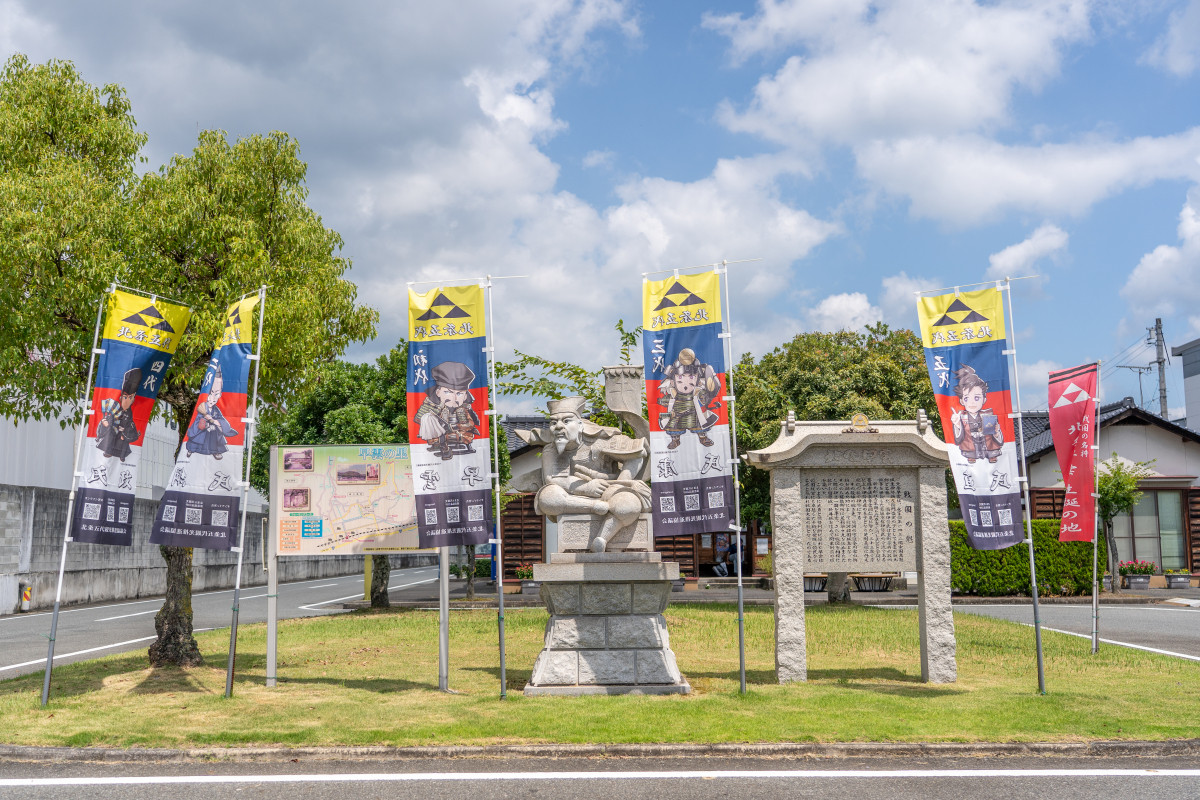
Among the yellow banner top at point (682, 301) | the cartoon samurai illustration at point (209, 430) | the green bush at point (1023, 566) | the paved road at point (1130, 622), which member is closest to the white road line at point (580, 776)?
the cartoon samurai illustration at point (209, 430)

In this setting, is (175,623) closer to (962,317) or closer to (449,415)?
(449,415)

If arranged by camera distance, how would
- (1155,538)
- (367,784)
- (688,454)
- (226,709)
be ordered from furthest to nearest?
1. (1155,538)
2. (688,454)
3. (226,709)
4. (367,784)

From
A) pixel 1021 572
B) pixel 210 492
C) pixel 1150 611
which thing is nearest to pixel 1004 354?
pixel 210 492

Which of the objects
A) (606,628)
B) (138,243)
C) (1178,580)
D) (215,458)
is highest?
(138,243)

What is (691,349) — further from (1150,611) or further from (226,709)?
(1150,611)

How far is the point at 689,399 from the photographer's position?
1005cm

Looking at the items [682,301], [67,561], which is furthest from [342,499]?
[67,561]

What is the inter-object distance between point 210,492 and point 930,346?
857cm

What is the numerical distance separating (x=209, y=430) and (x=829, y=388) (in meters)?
18.6

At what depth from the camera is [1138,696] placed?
32.5ft

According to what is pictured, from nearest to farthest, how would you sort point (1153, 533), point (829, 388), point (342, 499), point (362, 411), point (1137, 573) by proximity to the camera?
point (342, 499), point (362, 411), point (829, 388), point (1137, 573), point (1153, 533)

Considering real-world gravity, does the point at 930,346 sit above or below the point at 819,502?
above

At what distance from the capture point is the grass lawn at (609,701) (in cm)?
808

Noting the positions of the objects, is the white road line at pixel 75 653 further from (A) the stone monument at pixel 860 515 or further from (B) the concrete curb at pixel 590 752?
(A) the stone monument at pixel 860 515
